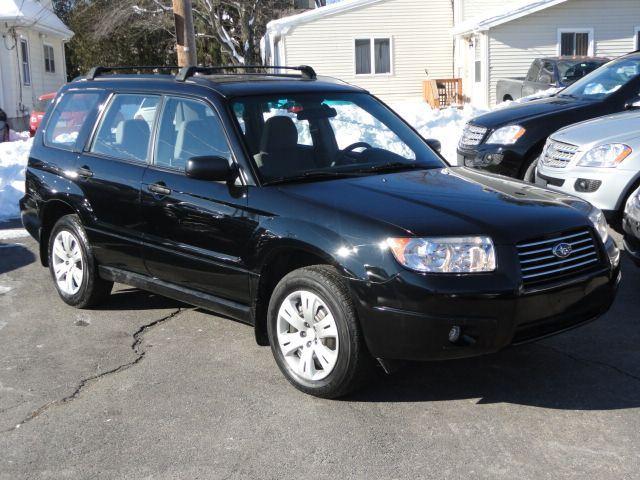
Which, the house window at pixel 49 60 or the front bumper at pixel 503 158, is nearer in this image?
the front bumper at pixel 503 158

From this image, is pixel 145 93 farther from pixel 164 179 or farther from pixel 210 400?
pixel 210 400

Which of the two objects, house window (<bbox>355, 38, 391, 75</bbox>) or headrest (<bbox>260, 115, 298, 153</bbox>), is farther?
house window (<bbox>355, 38, 391, 75</bbox>)

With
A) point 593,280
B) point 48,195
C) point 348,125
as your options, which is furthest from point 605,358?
point 48,195

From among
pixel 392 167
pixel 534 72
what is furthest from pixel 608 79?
pixel 534 72

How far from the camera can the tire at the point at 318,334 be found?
431 centimetres

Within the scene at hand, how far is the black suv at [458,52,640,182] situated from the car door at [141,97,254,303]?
16.7 ft

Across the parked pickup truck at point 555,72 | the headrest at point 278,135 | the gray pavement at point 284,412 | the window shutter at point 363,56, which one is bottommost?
the gray pavement at point 284,412

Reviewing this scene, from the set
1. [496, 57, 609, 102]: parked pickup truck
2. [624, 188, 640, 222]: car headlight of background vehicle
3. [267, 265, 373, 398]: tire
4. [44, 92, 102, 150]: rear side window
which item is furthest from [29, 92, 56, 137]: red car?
[267, 265, 373, 398]: tire

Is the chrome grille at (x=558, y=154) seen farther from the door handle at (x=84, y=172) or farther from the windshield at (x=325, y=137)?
the door handle at (x=84, y=172)

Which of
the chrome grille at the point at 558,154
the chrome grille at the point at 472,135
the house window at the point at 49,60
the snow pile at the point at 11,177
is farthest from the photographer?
the house window at the point at 49,60

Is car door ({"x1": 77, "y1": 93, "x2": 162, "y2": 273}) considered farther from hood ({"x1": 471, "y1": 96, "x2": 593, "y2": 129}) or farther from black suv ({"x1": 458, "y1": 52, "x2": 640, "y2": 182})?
hood ({"x1": 471, "y1": 96, "x2": 593, "y2": 129})

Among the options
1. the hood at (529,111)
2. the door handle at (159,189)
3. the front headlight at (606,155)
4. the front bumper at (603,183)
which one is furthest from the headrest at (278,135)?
the hood at (529,111)

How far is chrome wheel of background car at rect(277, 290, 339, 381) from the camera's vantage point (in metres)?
4.45

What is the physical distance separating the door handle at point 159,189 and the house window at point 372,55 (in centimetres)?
2531
